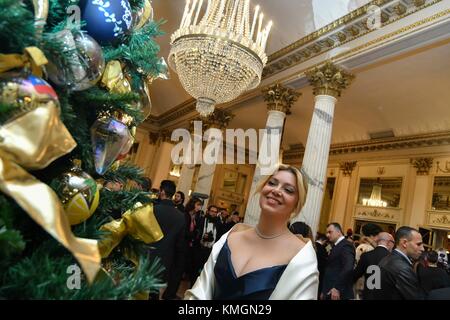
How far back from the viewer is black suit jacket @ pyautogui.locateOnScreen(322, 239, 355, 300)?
13.9ft

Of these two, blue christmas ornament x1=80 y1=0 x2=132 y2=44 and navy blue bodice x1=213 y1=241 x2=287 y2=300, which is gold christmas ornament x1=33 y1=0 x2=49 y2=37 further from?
navy blue bodice x1=213 y1=241 x2=287 y2=300

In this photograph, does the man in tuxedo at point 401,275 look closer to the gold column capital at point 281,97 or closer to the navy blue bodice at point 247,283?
the navy blue bodice at point 247,283

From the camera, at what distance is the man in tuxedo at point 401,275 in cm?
272

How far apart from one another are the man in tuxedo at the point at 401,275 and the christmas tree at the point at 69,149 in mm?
2445

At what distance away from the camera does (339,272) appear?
4.33 metres

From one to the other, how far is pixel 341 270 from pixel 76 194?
4107 mm

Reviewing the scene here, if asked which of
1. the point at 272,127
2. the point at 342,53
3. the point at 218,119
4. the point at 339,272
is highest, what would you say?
the point at 342,53

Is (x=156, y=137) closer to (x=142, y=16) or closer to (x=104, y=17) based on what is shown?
(x=142, y=16)

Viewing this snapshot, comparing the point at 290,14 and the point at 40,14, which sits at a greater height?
the point at 290,14

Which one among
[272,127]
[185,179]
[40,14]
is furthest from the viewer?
[185,179]

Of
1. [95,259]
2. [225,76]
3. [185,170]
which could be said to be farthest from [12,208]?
[185,170]

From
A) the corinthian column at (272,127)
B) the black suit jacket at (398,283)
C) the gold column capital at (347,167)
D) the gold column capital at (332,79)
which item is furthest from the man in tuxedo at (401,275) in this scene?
the gold column capital at (347,167)

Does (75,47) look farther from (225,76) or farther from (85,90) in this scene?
(225,76)

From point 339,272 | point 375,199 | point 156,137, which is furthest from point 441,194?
point 156,137
